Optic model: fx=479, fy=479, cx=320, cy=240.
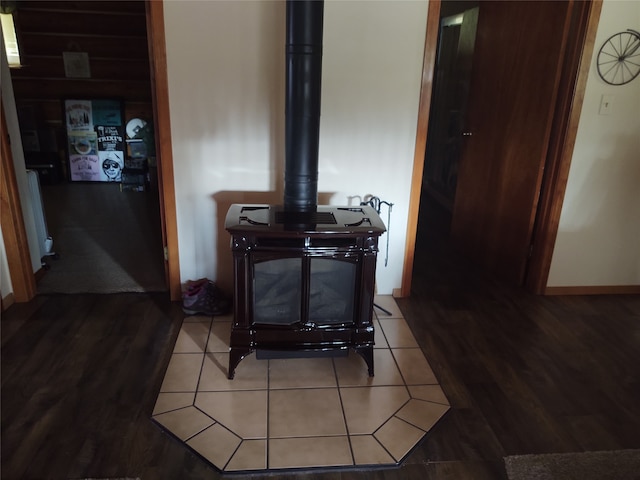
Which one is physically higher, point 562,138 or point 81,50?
point 81,50

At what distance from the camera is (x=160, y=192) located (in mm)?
2629

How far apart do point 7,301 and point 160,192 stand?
3.42 ft

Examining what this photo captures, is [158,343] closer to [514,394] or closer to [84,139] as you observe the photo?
[514,394]

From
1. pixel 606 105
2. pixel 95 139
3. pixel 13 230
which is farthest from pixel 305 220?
pixel 95 139

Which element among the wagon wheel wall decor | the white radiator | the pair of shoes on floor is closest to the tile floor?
the pair of shoes on floor

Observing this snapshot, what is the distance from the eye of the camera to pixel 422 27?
2465 mm

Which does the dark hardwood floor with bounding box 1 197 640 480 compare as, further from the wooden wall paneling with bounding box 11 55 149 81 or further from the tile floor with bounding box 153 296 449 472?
the wooden wall paneling with bounding box 11 55 149 81

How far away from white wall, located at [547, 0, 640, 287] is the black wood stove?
1.52 metres

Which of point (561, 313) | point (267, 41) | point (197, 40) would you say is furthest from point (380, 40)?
point (561, 313)

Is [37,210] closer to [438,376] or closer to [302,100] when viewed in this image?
[302,100]

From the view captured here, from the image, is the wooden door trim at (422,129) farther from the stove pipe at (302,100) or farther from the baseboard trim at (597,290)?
the baseboard trim at (597,290)

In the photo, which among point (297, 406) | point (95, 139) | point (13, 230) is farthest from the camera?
point (95, 139)

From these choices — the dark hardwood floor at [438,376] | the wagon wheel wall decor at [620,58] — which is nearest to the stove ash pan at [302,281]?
the dark hardwood floor at [438,376]

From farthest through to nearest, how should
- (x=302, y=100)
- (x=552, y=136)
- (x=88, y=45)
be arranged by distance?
(x=88, y=45)
(x=552, y=136)
(x=302, y=100)
